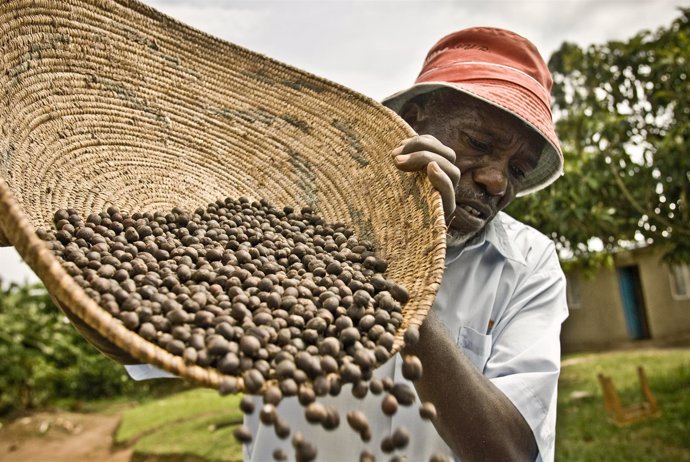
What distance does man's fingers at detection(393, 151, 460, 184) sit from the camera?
1780 mm

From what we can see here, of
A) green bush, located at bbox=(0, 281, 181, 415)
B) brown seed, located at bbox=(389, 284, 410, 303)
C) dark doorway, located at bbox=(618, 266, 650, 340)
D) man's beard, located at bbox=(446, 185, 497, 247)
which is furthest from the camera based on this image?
dark doorway, located at bbox=(618, 266, 650, 340)

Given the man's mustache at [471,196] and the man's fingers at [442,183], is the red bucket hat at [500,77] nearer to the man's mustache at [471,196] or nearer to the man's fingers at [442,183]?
the man's mustache at [471,196]

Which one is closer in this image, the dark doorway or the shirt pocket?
the shirt pocket

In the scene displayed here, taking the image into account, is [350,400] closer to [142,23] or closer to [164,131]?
[164,131]

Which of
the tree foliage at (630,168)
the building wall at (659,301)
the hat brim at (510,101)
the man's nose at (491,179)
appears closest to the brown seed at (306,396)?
the man's nose at (491,179)

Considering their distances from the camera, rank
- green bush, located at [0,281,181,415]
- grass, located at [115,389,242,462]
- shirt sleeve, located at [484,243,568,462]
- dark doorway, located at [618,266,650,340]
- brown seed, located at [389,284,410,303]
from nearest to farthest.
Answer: brown seed, located at [389,284,410,303]
shirt sleeve, located at [484,243,568,462]
grass, located at [115,389,242,462]
green bush, located at [0,281,181,415]
dark doorway, located at [618,266,650,340]

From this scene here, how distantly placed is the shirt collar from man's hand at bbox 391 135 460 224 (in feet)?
1.74

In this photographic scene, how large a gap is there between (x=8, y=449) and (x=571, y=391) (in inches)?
350

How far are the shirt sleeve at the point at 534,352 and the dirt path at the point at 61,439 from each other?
294 inches

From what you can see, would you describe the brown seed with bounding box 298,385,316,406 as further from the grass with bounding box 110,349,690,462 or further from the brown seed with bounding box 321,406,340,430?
the grass with bounding box 110,349,690,462

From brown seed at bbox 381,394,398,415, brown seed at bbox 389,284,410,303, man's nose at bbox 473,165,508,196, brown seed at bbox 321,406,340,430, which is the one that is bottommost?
brown seed at bbox 321,406,340,430

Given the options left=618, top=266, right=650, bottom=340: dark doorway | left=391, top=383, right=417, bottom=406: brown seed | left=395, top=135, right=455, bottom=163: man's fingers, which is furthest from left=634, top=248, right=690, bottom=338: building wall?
left=391, top=383, right=417, bottom=406: brown seed

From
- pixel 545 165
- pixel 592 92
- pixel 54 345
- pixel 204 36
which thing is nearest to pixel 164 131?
pixel 204 36

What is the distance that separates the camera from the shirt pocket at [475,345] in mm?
2111
